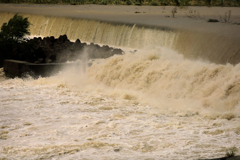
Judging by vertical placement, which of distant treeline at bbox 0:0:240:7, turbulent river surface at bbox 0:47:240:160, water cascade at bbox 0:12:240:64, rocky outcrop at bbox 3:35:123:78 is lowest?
turbulent river surface at bbox 0:47:240:160

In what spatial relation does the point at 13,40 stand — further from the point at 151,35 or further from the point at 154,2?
the point at 154,2

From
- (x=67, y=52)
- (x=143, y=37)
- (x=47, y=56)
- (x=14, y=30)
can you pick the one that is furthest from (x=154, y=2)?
(x=47, y=56)

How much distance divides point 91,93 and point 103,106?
1600 millimetres

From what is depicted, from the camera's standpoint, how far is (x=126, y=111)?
8375 millimetres

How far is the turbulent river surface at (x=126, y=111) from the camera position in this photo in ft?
19.6

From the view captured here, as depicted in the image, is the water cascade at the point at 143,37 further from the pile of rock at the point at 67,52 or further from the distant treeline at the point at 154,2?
the distant treeline at the point at 154,2

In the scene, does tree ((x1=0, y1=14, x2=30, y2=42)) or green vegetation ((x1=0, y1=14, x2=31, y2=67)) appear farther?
tree ((x1=0, y1=14, x2=30, y2=42))

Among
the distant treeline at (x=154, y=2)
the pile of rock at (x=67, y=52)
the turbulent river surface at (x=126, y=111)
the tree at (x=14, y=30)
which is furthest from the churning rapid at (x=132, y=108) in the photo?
the distant treeline at (x=154, y=2)

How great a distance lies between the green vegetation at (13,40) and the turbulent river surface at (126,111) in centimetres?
202

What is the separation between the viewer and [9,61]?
1338 cm

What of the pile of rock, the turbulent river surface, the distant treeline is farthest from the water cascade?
the distant treeline

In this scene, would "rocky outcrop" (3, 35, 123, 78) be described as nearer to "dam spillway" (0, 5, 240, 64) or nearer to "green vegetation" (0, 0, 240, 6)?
"dam spillway" (0, 5, 240, 64)

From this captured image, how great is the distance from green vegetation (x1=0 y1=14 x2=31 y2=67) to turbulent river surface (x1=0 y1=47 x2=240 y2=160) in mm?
2016

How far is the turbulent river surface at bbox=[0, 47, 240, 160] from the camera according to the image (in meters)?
5.98
